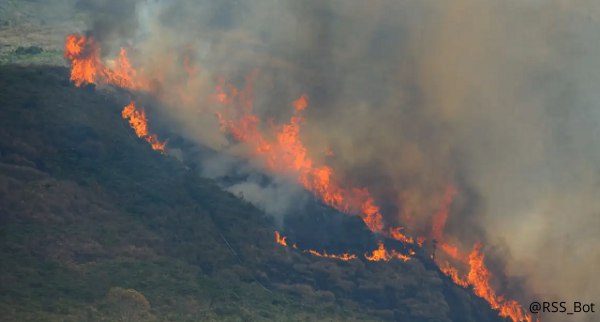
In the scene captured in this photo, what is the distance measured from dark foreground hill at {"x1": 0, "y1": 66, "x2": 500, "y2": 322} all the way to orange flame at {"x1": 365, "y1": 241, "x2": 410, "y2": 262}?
3.93ft

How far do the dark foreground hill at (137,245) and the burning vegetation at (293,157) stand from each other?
1751 mm

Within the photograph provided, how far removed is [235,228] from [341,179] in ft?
49.8

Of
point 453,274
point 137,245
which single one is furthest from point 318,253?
point 137,245

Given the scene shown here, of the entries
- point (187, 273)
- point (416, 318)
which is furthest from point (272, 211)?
point (416, 318)

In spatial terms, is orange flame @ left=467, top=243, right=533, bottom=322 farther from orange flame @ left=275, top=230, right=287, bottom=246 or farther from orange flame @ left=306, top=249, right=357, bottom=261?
orange flame @ left=275, top=230, right=287, bottom=246

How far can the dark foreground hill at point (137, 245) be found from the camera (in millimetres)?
67250

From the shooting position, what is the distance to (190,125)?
3541 inches

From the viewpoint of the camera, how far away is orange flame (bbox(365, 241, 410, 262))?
81.8 metres

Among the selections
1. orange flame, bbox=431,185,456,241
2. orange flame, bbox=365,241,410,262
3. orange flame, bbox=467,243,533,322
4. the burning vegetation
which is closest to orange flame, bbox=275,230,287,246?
the burning vegetation

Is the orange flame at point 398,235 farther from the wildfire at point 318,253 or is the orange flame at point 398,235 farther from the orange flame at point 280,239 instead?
the orange flame at point 280,239

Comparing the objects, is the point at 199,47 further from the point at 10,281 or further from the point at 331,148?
the point at 10,281

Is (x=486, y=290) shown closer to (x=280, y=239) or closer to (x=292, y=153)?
(x=280, y=239)

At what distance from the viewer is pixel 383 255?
8219 cm

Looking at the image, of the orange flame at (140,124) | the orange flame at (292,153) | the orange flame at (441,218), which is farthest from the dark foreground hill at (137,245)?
the orange flame at (292,153)
